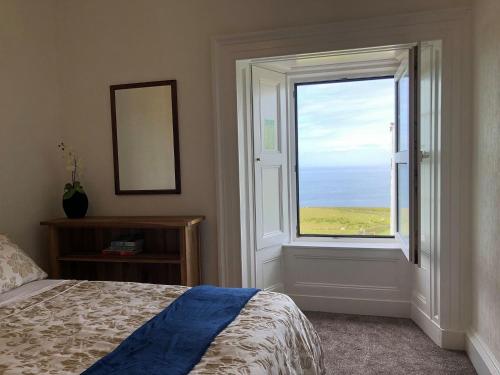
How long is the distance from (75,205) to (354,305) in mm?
2402

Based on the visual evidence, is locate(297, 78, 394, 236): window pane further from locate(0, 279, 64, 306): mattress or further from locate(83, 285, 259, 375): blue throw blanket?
locate(0, 279, 64, 306): mattress

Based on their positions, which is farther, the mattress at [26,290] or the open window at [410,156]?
the open window at [410,156]

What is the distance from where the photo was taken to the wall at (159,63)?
3.02 metres

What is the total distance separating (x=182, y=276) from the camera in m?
2.93

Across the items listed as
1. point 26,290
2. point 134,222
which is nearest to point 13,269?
point 26,290

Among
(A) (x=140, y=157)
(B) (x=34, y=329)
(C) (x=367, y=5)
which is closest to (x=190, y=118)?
(A) (x=140, y=157)

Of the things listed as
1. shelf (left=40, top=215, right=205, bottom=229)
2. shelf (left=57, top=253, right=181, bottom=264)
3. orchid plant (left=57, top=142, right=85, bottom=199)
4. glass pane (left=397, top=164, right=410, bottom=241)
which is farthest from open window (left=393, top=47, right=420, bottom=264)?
orchid plant (left=57, top=142, right=85, bottom=199)

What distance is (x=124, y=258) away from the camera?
9.97 feet

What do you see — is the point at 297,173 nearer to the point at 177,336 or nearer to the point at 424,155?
the point at 424,155

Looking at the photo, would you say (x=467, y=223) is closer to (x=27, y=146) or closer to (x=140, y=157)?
(x=140, y=157)

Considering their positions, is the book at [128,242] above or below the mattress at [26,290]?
above

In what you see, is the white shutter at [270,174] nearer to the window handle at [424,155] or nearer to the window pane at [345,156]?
the window pane at [345,156]

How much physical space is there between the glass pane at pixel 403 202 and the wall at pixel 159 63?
1160 mm

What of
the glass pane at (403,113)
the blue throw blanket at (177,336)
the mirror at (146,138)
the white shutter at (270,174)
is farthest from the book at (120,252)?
the glass pane at (403,113)
